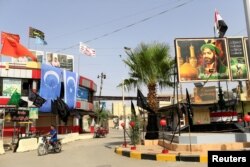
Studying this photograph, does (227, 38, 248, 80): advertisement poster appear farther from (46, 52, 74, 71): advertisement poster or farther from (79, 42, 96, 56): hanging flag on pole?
(46, 52, 74, 71): advertisement poster

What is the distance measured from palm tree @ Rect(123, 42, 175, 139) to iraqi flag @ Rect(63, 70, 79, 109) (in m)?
18.9

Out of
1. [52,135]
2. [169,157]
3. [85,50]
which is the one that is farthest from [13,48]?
[85,50]

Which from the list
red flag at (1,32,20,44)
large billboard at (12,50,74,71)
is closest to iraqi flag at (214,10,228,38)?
red flag at (1,32,20,44)

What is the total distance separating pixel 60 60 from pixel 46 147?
34.3 meters

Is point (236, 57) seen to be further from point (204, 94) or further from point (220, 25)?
point (204, 94)

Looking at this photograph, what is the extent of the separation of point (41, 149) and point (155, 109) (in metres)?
7.68

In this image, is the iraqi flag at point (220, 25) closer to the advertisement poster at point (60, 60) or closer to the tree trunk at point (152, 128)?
the tree trunk at point (152, 128)

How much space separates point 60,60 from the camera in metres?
51.0

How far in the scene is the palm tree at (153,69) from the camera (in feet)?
68.0

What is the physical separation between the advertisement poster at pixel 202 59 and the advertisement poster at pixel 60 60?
107ft

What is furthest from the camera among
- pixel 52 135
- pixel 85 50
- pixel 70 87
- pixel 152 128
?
pixel 85 50

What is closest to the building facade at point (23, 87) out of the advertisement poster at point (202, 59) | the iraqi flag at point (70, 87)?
the iraqi flag at point (70, 87)

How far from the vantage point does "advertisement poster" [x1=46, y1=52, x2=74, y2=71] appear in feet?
164

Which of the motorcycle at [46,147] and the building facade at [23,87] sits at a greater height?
the building facade at [23,87]
